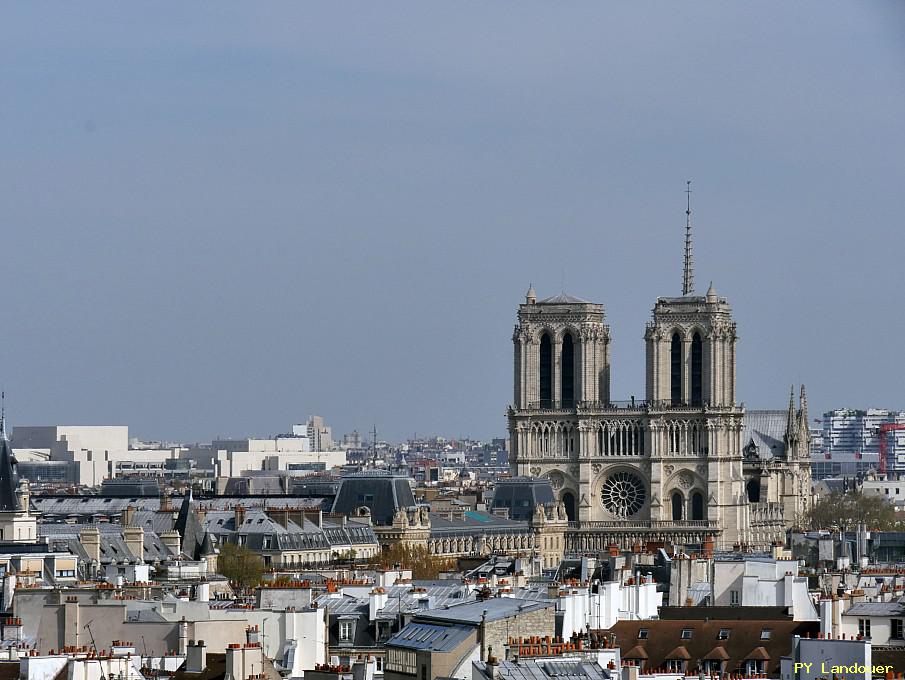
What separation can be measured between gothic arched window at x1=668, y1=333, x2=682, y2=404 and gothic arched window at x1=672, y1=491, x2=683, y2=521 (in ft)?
15.2

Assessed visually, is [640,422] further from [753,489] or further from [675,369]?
[753,489]

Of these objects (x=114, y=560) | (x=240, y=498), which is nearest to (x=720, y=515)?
(x=240, y=498)

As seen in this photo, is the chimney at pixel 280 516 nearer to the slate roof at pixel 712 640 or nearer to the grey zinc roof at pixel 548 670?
the slate roof at pixel 712 640

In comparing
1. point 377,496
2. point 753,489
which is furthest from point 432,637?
point 753,489

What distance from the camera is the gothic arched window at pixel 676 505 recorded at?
600 ft

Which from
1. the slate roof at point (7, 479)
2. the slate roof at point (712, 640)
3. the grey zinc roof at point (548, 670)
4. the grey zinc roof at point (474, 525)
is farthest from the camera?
the grey zinc roof at point (474, 525)

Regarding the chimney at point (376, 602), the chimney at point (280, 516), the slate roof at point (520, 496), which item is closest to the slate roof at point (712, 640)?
the chimney at point (376, 602)

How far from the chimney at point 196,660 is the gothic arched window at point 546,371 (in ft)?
418

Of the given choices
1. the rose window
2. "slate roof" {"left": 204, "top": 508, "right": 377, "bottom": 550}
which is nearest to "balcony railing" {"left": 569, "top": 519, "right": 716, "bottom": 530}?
the rose window

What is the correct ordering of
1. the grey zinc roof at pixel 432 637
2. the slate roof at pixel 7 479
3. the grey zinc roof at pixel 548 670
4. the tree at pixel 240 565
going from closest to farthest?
1. the grey zinc roof at pixel 548 670
2. the grey zinc roof at pixel 432 637
3. the tree at pixel 240 565
4. the slate roof at pixel 7 479

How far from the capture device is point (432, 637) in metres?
55.2

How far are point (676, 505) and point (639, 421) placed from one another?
15.0 feet

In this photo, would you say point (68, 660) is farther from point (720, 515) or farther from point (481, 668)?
point (720, 515)

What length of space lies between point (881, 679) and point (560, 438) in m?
131
